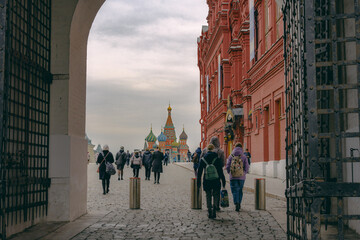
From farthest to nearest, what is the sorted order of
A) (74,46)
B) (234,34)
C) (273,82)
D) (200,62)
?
(200,62), (234,34), (273,82), (74,46)

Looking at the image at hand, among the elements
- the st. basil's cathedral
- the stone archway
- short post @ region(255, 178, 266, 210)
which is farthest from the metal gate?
the st. basil's cathedral

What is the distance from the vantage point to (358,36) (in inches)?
184

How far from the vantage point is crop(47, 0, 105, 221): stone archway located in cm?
940

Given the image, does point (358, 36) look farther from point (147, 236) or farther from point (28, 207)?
point (28, 207)

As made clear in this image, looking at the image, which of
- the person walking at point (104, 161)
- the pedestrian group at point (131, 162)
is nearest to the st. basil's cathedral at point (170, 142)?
the pedestrian group at point (131, 162)

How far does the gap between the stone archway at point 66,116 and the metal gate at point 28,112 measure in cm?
14

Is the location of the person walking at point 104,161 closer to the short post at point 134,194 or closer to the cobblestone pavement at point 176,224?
the cobblestone pavement at point 176,224

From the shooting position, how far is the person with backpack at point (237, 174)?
39.2 feet

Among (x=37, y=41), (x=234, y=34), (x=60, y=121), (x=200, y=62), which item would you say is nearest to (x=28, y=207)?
(x=60, y=121)

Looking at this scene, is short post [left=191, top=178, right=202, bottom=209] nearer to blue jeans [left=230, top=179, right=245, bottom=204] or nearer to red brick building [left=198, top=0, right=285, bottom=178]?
blue jeans [left=230, top=179, right=245, bottom=204]

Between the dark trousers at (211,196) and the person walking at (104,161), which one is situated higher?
the person walking at (104,161)

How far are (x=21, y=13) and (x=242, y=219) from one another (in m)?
5.82

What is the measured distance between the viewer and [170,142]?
17050 cm

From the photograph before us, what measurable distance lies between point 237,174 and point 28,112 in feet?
18.1
